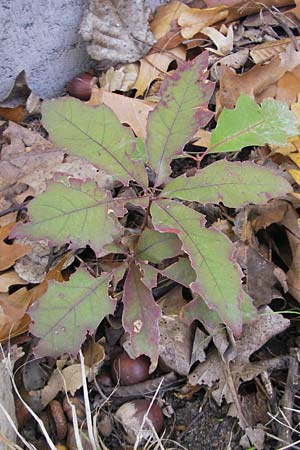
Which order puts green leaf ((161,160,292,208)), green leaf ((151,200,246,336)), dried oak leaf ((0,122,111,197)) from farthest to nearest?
1. dried oak leaf ((0,122,111,197))
2. green leaf ((161,160,292,208))
3. green leaf ((151,200,246,336))

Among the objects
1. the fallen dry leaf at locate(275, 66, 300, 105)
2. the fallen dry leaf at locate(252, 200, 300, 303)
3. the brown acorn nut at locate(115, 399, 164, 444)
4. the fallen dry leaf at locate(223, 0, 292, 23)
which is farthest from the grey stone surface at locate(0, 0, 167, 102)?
the brown acorn nut at locate(115, 399, 164, 444)

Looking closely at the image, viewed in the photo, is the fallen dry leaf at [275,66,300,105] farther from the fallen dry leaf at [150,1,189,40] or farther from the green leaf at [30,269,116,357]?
the green leaf at [30,269,116,357]

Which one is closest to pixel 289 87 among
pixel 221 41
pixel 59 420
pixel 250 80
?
pixel 250 80

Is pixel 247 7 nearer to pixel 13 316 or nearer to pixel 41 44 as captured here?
pixel 41 44

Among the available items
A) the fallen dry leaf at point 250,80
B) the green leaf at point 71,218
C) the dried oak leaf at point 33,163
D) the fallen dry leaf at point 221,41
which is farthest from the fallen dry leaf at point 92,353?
the fallen dry leaf at point 221,41

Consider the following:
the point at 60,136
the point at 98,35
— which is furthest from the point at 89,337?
the point at 98,35

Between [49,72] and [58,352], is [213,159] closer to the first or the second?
[49,72]

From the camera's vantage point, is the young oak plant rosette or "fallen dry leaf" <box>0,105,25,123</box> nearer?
the young oak plant rosette

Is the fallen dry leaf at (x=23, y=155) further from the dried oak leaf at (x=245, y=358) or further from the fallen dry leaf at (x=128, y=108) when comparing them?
the dried oak leaf at (x=245, y=358)
